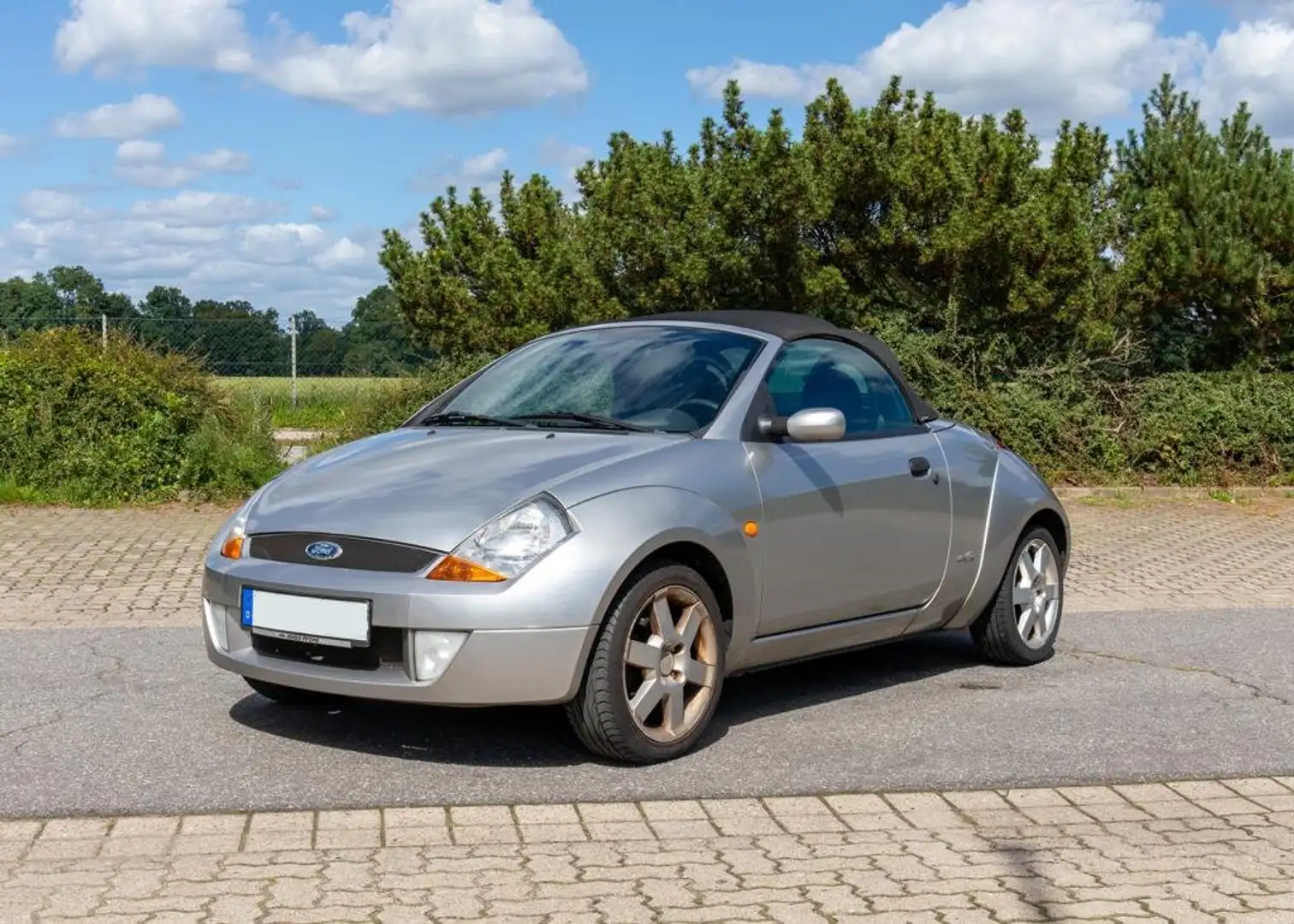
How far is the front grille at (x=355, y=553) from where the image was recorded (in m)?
5.41

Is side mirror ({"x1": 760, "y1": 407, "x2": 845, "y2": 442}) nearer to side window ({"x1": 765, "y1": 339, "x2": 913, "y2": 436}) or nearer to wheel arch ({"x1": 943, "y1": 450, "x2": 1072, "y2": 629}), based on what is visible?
side window ({"x1": 765, "y1": 339, "x2": 913, "y2": 436})

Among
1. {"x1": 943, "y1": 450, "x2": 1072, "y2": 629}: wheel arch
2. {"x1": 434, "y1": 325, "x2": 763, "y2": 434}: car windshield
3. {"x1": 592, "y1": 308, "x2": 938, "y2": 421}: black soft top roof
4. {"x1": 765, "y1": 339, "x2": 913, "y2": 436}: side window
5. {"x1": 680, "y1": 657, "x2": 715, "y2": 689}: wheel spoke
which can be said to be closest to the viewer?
{"x1": 680, "y1": 657, "x2": 715, "y2": 689}: wheel spoke

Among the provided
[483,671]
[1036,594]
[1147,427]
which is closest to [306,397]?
[1147,427]

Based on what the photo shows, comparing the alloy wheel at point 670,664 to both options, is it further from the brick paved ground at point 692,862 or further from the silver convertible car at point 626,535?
the brick paved ground at point 692,862

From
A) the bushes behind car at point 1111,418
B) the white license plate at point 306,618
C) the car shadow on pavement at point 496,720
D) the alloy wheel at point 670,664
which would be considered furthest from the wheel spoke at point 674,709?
the bushes behind car at point 1111,418

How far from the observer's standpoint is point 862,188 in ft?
55.9

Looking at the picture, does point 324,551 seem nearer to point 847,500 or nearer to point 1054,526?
point 847,500

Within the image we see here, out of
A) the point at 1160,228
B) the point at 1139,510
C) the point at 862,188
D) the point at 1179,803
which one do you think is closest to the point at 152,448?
the point at 862,188

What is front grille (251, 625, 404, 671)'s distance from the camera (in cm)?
538

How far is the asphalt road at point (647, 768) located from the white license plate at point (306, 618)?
0.47m

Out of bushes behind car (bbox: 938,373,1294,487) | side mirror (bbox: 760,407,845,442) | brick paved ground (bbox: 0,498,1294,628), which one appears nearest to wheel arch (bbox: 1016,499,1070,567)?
side mirror (bbox: 760,407,845,442)

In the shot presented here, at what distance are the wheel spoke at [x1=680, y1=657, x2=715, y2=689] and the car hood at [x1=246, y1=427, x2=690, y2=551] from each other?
74cm

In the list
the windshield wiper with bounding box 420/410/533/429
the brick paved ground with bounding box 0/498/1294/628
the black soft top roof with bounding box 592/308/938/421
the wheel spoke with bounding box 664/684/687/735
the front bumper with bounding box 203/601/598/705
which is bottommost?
the brick paved ground with bounding box 0/498/1294/628

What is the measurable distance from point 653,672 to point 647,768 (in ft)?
1.11
